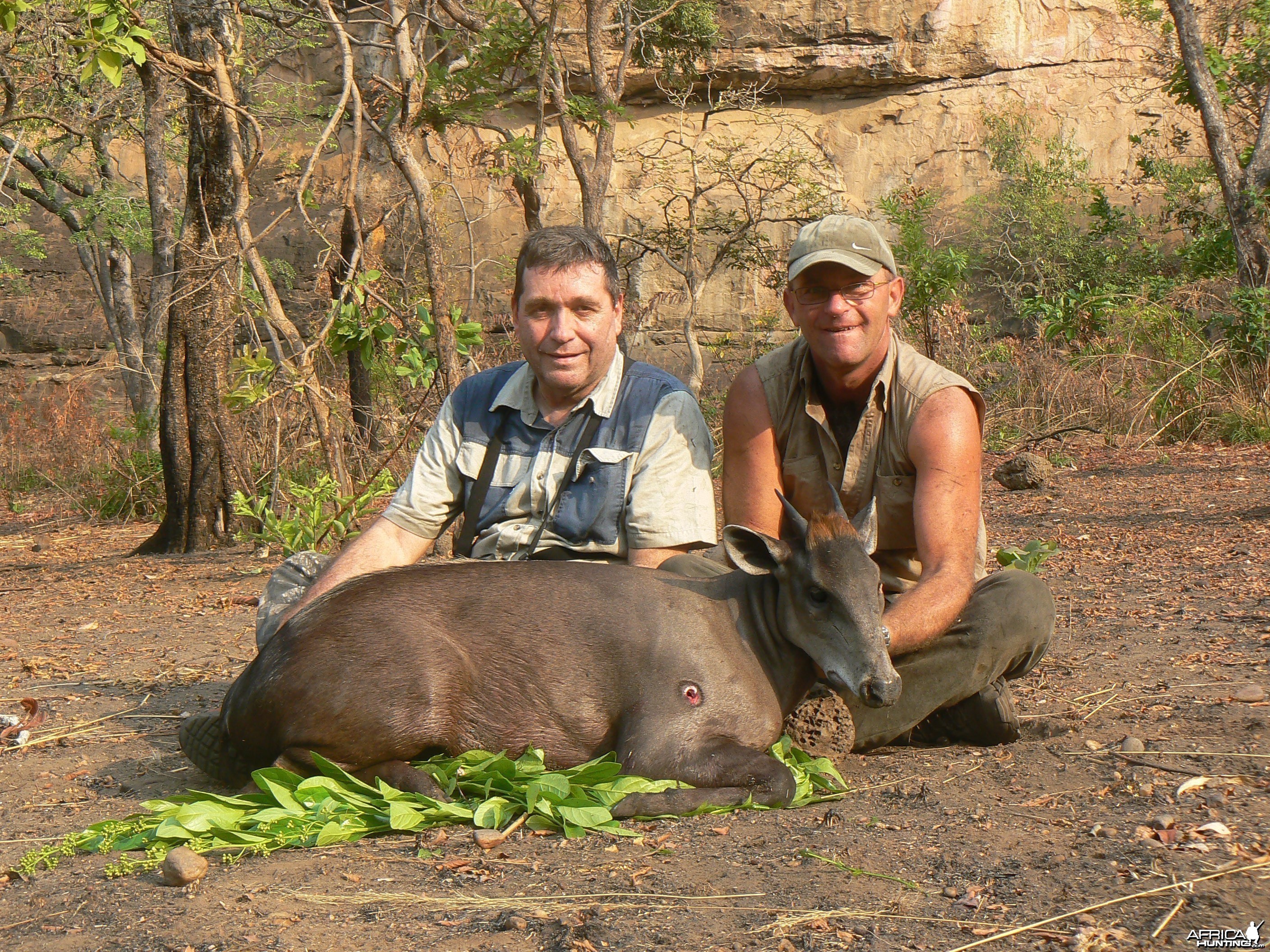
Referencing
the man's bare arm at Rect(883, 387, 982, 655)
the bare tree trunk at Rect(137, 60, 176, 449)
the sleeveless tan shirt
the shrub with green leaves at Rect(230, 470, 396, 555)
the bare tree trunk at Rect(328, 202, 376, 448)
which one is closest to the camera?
the man's bare arm at Rect(883, 387, 982, 655)

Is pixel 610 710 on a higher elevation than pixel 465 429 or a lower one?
lower

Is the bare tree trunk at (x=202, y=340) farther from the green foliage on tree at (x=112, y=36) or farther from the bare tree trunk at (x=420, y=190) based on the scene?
the green foliage on tree at (x=112, y=36)

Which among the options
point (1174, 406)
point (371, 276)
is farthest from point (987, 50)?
point (371, 276)

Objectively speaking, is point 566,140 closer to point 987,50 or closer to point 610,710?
point 610,710

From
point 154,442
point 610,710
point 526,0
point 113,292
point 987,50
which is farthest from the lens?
point 987,50

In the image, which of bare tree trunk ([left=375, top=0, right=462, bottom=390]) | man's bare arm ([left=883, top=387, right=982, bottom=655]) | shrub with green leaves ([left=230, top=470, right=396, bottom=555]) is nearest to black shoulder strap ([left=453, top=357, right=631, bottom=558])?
man's bare arm ([left=883, top=387, right=982, bottom=655])

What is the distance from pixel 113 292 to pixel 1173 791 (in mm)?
20180

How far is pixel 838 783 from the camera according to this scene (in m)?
4.31

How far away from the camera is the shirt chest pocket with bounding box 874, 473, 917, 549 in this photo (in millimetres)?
4949

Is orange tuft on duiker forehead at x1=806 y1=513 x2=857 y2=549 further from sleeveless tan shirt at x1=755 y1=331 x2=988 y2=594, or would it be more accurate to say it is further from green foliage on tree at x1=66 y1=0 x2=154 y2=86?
green foliage on tree at x1=66 y1=0 x2=154 y2=86

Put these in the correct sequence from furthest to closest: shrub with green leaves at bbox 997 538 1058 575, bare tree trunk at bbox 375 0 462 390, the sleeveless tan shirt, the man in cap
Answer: bare tree trunk at bbox 375 0 462 390, shrub with green leaves at bbox 997 538 1058 575, the sleeveless tan shirt, the man in cap

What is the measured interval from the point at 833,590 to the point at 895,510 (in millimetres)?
916

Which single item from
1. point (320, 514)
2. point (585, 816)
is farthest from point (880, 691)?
point (320, 514)

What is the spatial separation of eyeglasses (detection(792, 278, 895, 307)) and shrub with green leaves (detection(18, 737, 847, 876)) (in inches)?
71.8
